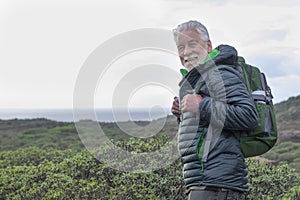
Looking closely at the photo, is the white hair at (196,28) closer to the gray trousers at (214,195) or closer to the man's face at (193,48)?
the man's face at (193,48)

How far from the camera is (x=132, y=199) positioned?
531cm

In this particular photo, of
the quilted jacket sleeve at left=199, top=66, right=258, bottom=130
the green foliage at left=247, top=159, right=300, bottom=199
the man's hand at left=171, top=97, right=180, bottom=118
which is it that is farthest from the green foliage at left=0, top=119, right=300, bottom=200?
the quilted jacket sleeve at left=199, top=66, right=258, bottom=130

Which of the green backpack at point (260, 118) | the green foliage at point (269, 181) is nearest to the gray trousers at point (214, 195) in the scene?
the green backpack at point (260, 118)

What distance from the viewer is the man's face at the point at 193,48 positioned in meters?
2.52

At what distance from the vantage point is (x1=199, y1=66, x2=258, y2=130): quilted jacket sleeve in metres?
2.37

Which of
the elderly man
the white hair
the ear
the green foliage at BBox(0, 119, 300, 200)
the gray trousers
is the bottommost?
→ the green foliage at BBox(0, 119, 300, 200)

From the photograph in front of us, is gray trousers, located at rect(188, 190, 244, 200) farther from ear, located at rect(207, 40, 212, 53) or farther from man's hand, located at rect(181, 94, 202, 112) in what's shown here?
ear, located at rect(207, 40, 212, 53)

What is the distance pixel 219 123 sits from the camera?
7.83 ft

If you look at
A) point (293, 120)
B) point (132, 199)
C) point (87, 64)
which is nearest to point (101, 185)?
point (132, 199)

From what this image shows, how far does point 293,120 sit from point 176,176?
8.71m

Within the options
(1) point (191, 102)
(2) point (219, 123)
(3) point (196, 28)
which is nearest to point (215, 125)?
(2) point (219, 123)

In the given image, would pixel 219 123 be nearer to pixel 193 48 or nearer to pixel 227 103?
pixel 227 103

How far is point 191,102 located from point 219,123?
0.48ft

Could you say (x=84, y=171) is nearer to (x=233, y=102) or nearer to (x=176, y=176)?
(x=176, y=176)
